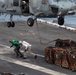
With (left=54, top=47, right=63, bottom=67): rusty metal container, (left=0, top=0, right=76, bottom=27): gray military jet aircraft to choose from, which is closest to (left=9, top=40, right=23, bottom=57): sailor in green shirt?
(left=0, top=0, right=76, bottom=27): gray military jet aircraft

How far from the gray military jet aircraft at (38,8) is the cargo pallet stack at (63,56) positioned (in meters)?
2.90

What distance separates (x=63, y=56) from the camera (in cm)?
2992

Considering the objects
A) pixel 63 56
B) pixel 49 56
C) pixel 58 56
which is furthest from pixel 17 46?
pixel 63 56

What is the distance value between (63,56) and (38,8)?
5.01m

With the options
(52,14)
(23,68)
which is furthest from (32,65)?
(52,14)

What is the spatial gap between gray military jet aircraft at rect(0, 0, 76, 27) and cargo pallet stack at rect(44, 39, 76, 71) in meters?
2.90

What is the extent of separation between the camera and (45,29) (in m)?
52.2

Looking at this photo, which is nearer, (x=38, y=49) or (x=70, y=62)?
(x=70, y=62)

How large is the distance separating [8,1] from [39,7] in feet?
12.1

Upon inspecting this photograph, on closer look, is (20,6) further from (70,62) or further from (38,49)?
(38,49)

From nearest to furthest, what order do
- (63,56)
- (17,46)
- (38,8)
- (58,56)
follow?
1. (38,8)
2. (63,56)
3. (58,56)
4. (17,46)

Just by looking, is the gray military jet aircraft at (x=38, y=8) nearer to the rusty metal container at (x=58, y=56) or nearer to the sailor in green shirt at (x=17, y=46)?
the rusty metal container at (x=58, y=56)

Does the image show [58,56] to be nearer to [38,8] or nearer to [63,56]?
[63,56]

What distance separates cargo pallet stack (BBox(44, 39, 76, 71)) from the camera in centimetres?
2897
